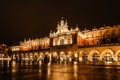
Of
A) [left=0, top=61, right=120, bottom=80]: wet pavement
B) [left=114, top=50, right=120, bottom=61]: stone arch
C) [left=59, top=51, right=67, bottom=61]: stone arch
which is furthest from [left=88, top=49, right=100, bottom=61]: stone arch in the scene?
[left=0, top=61, right=120, bottom=80]: wet pavement

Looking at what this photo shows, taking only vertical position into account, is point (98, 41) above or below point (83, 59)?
above

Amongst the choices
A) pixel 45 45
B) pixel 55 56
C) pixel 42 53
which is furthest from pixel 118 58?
pixel 45 45

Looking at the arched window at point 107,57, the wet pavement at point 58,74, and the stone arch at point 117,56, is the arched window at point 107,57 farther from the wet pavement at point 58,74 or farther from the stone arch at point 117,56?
the wet pavement at point 58,74

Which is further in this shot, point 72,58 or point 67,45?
point 67,45

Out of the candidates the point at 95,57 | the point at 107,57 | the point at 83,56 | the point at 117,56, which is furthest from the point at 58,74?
the point at 83,56

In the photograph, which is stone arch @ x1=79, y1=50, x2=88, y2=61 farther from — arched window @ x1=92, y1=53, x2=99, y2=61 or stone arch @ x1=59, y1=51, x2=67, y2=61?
stone arch @ x1=59, y1=51, x2=67, y2=61

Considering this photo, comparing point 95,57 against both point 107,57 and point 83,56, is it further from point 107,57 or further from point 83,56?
point 83,56

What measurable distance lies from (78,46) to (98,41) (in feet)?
22.5

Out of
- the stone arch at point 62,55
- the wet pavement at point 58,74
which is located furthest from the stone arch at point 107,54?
the wet pavement at point 58,74

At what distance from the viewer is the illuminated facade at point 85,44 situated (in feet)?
153

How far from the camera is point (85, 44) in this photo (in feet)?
200

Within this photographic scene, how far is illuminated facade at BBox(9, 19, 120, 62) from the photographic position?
46700 millimetres

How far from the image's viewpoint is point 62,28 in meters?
67.2

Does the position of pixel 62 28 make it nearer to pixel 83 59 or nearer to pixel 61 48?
pixel 61 48
